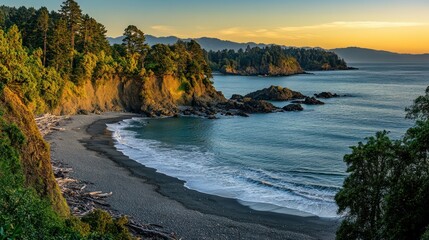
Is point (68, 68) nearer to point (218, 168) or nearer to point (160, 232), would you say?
point (218, 168)

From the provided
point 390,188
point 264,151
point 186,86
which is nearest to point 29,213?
point 390,188

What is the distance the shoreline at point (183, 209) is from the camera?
23.0 meters

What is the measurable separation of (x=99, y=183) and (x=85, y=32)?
49.7 metres

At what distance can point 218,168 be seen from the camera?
3888 centimetres

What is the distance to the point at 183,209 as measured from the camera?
26.4 meters

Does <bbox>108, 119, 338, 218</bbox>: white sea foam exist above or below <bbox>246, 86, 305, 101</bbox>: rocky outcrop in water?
below

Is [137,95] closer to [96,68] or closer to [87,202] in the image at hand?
[96,68]

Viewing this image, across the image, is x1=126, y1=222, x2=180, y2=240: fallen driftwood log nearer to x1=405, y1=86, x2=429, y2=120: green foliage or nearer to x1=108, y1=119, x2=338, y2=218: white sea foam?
x1=108, y1=119, x2=338, y2=218: white sea foam

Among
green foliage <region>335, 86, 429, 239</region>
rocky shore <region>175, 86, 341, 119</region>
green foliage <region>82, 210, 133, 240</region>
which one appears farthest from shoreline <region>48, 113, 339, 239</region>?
rocky shore <region>175, 86, 341, 119</region>

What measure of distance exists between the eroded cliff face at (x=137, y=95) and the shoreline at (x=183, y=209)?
28.0 meters

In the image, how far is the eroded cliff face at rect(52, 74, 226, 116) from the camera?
6481 cm

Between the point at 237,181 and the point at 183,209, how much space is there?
8.92 m

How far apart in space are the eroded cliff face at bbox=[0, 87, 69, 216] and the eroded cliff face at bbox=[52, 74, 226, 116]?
41779 millimetres

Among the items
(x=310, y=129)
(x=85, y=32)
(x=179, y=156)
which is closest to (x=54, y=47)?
(x=85, y=32)
